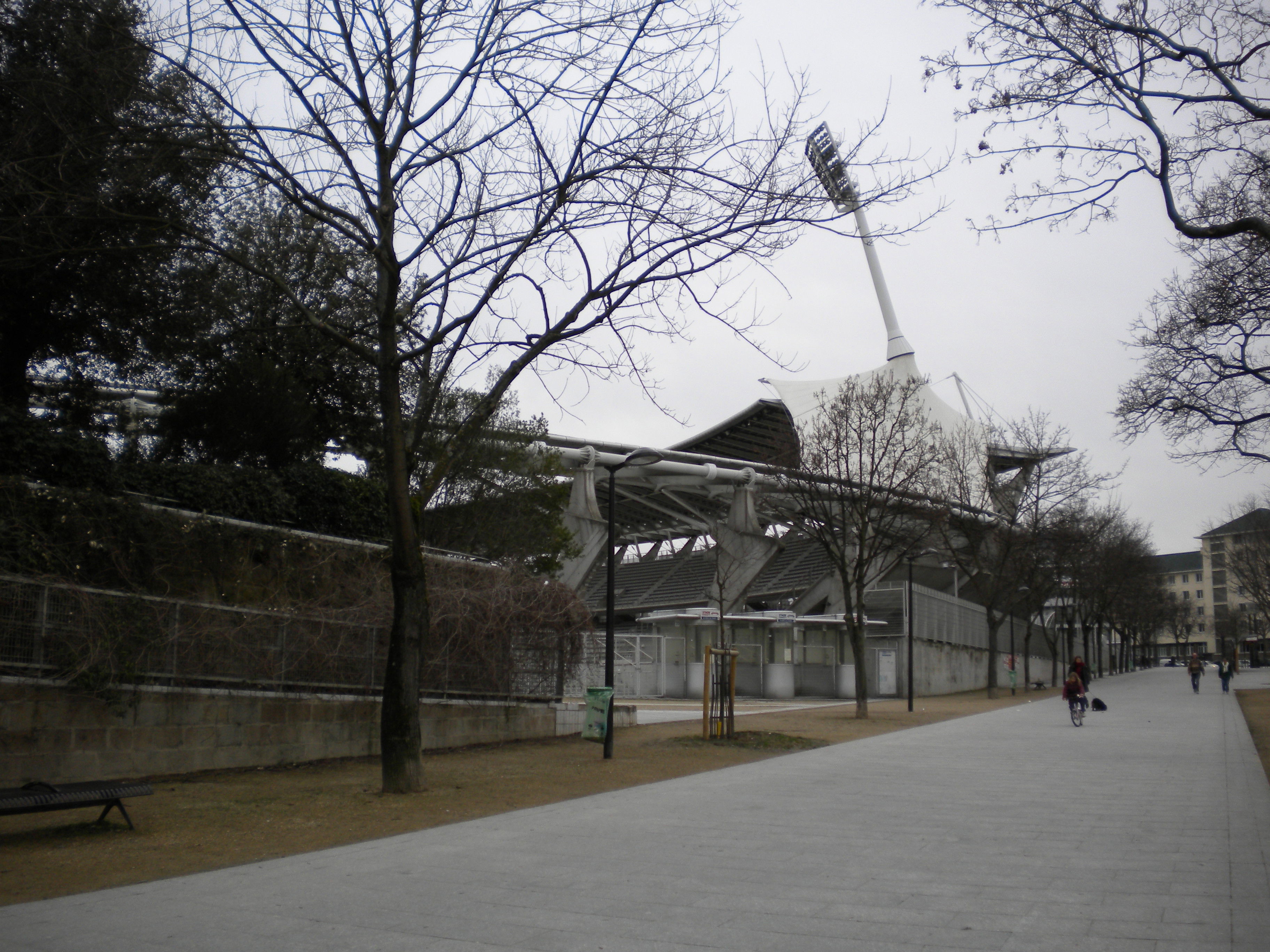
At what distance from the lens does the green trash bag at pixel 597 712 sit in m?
15.8

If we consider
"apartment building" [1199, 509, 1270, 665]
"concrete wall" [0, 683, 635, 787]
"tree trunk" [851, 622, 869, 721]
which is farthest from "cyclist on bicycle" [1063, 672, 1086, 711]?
"apartment building" [1199, 509, 1270, 665]

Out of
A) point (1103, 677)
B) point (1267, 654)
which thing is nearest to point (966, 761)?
point (1103, 677)

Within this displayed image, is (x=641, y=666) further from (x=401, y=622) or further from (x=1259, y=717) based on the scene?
(x=401, y=622)

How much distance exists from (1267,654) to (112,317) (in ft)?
402

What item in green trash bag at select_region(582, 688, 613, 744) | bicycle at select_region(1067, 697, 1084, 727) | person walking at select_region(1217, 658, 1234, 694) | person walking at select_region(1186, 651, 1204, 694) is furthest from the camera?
person walking at select_region(1186, 651, 1204, 694)

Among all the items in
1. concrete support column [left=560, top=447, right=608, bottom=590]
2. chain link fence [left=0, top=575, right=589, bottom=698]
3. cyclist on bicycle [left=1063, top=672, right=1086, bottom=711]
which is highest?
concrete support column [left=560, top=447, right=608, bottom=590]

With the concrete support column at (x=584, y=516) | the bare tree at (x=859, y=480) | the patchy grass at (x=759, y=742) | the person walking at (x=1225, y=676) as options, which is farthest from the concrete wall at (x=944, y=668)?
the patchy grass at (x=759, y=742)

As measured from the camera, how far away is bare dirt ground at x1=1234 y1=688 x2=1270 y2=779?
15.6 metres

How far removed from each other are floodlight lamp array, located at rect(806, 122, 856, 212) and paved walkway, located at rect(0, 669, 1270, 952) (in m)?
6.61

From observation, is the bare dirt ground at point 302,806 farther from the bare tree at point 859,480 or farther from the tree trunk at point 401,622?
the bare tree at point 859,480

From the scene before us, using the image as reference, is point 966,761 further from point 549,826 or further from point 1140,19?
point 1140,19

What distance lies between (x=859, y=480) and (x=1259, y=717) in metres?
11.0

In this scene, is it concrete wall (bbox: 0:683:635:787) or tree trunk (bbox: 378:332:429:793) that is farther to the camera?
tree trunk (bbox: 378:332:429:793)

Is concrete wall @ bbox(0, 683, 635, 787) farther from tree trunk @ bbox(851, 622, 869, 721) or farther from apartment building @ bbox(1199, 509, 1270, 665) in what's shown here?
apartment building @ bbox(1199, 509, 1270, 665)
